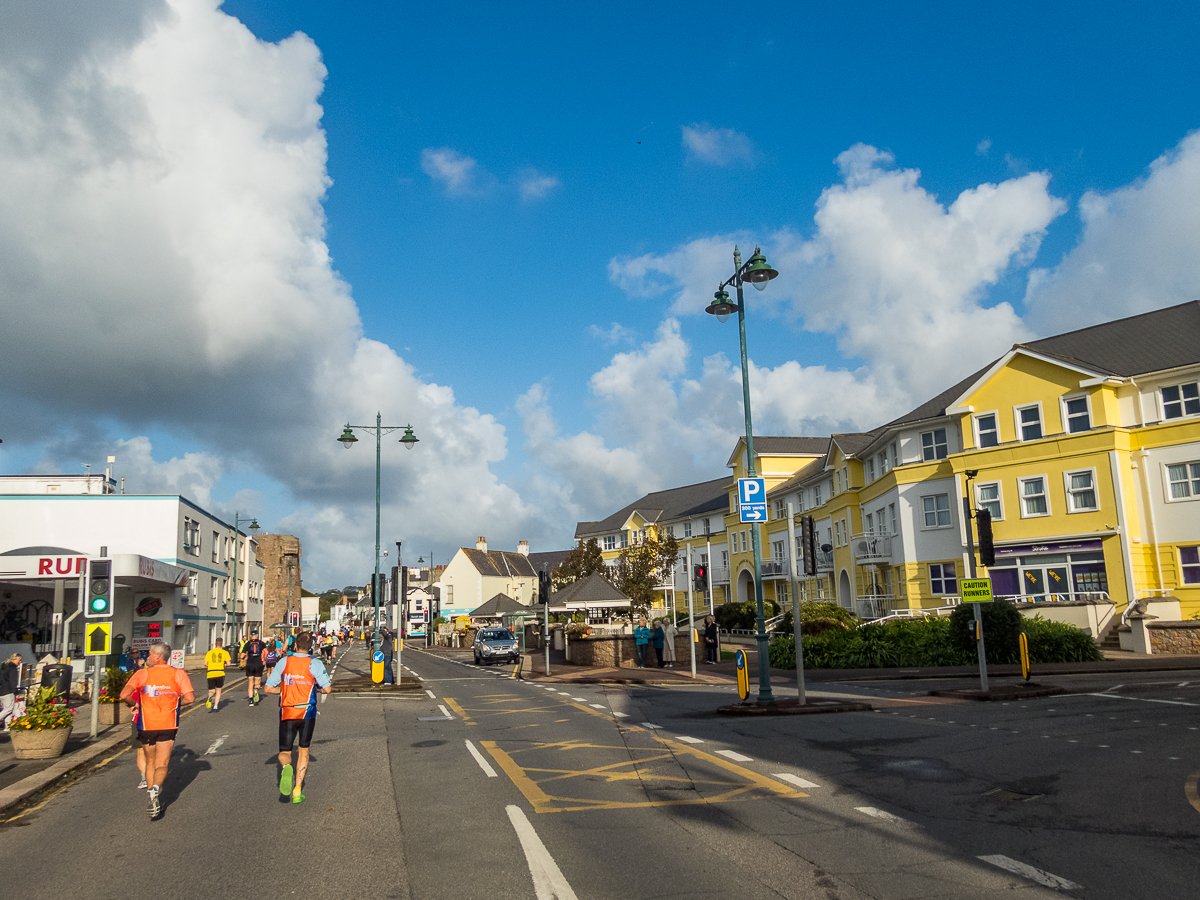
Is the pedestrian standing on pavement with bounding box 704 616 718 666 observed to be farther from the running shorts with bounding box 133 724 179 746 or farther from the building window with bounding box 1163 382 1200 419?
the running shorts with bounding box 133 724 179 746

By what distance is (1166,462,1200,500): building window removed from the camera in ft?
105

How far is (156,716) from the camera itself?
348 inches

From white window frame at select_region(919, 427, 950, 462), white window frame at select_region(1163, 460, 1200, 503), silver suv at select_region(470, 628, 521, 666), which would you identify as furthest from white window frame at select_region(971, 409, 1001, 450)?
silver suv at select_region(470, 628, 521, 666)

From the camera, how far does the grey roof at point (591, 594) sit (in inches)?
1591

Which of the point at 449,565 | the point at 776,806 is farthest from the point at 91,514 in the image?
the point at 449,565

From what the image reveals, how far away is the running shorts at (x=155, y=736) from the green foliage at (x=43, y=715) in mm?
5307

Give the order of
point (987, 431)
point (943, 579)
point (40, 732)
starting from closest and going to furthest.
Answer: point (40, 732) < point (987, 431) < point (943, 579)

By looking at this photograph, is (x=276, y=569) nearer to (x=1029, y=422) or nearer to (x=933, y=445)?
(x=933, y=445)

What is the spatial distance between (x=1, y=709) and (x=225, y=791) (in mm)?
7757

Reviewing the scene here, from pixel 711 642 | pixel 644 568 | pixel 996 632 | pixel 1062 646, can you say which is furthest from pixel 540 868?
pixel 644 568

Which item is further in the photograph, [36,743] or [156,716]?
[36,743]

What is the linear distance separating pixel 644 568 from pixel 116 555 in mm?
33650

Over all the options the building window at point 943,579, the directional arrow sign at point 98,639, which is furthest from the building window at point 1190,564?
the directional arrow sign at point 98,639

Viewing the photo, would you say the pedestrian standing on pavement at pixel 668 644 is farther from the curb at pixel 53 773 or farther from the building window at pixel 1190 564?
the curb at pixel 53 773
